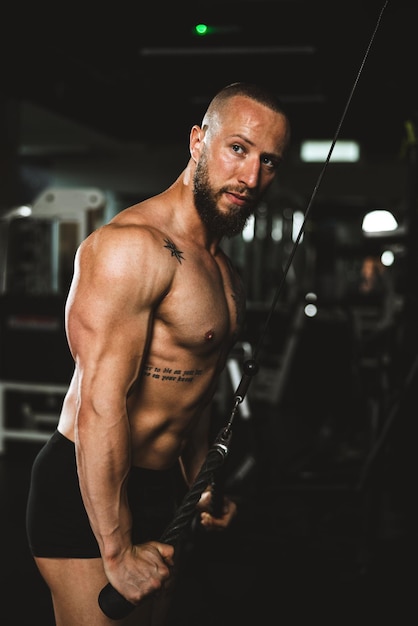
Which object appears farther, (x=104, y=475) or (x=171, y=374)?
(x=171, y=374)

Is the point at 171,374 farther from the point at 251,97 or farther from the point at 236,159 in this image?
the point at 251,97

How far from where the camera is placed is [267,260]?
28.8ft

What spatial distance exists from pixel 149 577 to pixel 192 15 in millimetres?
3841

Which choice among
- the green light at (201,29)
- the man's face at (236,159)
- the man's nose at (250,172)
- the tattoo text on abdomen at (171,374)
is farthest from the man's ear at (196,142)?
the green light at (201,29)

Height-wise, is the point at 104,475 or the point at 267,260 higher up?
the point at 267,260

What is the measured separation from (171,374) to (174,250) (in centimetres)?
24

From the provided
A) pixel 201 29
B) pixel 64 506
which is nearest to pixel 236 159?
pixel 64 506

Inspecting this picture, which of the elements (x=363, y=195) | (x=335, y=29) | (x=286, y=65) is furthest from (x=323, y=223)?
(x=335, y=29)

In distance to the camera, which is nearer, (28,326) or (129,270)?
(129,270)

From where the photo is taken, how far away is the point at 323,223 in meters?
13.3

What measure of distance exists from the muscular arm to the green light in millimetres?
3643

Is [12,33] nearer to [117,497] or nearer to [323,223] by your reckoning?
[117,497]

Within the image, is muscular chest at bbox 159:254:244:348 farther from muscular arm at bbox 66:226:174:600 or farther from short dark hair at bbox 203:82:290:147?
short dark hair at bbox 203:82:290:147

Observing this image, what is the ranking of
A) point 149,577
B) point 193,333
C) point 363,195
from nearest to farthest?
point 149,577, point 193,333, point 363,195
